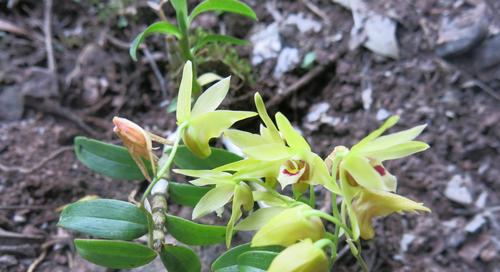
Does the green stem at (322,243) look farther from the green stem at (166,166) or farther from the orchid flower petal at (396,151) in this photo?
the green stem at (166,166)

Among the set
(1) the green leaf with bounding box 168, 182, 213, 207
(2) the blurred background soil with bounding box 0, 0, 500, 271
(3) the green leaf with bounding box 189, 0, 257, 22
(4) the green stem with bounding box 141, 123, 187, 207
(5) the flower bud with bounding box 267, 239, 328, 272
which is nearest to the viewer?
(5) the flower bud with bounding box 267, 239, 328, 272

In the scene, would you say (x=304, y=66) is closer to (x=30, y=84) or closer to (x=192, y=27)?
(x=192, y=27)

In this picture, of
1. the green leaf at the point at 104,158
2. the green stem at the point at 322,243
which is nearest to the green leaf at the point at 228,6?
the green leaf at the point at 104,158

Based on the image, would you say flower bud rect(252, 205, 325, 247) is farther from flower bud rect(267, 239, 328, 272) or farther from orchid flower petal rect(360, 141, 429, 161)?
orchid flower petal rect(360, 141, 429, 161)

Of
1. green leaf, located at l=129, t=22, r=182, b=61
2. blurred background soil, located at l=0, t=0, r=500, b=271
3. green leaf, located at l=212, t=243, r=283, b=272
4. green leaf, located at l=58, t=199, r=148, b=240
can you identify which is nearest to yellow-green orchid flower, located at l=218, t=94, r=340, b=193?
green leaf, located at l=212, t=243, r=283, b=272

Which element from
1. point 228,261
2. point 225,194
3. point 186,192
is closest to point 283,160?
point 225,194

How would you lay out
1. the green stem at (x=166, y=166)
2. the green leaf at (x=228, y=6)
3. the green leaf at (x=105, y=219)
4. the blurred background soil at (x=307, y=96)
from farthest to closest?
the blurred background soil at (x=307, y=96), the green leaf at (x=228, y=6), the green leaf at (x=105, y=219), the green stem at (x=166, y=166)

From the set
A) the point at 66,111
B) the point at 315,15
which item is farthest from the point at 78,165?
the point at 315,15

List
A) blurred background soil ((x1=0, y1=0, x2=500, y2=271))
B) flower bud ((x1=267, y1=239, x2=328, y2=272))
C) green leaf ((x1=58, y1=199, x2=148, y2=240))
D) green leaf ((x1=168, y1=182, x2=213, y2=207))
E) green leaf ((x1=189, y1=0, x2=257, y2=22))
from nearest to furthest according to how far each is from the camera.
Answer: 1. flower bud ((x1=267, y1=239, x2=328, y2=272))
2. green leaf ((x1=58, y1=199, x2=148, y2=240))
3. green leaf ((x1=168, y1=182, x2=213, y2=207))
4. green leaf ((x1=189, y1=0, x2=257, y2=22))
5. blurred background soil ((x1=0, y1=0, x2=500, y2=271))
